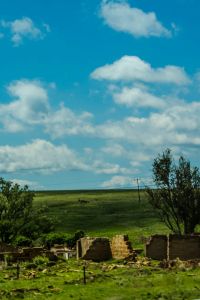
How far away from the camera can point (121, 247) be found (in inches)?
2354

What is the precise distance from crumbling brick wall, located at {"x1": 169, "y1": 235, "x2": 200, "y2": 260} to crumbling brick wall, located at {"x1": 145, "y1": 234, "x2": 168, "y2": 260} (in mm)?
2367

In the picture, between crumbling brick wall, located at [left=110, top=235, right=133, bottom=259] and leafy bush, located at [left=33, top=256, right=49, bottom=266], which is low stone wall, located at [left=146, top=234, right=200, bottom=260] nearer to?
crumbling brick wall, located at [left=110, top=235, right=133, bottom=259]

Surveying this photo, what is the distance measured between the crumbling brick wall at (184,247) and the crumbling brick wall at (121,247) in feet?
19.0

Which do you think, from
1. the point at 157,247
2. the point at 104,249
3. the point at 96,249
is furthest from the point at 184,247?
the point at 96,249

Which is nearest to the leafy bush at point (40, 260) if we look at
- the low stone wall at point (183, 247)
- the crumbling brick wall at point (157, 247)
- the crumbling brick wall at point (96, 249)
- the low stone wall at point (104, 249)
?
the crumbling brick wall at point (96, 249)

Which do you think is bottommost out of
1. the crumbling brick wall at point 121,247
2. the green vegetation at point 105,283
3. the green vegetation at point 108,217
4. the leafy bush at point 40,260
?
the green vegetation at point 105,283

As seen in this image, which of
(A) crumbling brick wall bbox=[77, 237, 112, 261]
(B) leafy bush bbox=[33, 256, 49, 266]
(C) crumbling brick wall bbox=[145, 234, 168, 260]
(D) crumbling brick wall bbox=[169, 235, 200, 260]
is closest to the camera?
(B) leafy bush bbox=[33, 256, 49, 266]

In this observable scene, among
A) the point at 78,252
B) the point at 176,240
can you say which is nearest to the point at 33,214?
the point at 78,252

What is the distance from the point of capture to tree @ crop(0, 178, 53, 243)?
7594cm

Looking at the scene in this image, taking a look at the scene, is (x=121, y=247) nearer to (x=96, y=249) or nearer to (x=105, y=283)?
(x=96, y=249)

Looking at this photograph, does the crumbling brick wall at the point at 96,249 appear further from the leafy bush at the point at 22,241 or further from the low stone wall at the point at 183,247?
the leafy bush at the point at 22,241

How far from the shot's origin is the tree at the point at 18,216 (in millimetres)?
75938

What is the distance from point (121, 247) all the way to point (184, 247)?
8146 millimetres

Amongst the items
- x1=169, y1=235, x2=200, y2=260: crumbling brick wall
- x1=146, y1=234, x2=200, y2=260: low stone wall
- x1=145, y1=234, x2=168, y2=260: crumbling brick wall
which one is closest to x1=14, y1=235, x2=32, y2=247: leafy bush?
x1=145, y1=234, x2=168, y2=260: crumbling brick wall
